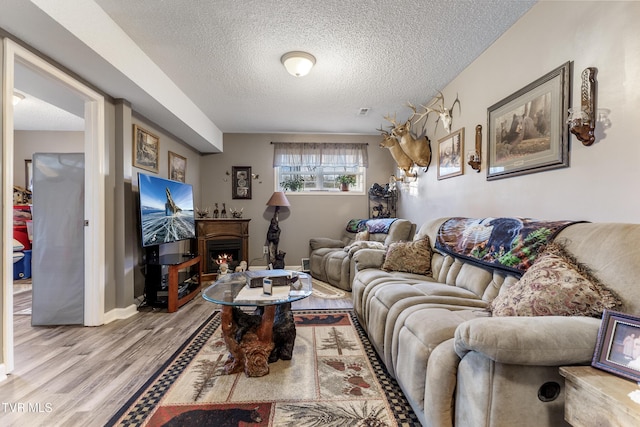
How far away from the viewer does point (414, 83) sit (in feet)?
→ 10.4

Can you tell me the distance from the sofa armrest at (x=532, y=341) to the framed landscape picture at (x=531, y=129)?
127cm

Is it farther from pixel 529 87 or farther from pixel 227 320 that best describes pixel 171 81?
pixel 529 87

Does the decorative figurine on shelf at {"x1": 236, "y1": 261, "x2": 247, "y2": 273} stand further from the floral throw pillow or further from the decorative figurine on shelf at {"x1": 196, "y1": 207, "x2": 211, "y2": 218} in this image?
the floral throw pillow

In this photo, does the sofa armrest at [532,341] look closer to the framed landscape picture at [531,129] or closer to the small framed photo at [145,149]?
the framed landscape picture at [531,129]

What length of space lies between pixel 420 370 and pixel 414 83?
297 centimetres

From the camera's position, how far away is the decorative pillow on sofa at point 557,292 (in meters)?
1.15

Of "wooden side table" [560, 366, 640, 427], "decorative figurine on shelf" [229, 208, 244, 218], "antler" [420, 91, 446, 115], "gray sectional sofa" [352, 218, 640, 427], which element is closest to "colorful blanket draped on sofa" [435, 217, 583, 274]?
"gray sectional sofa" [352, 218, 640, 427]

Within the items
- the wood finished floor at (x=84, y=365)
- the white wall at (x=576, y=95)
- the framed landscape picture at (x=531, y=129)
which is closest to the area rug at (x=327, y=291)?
the wood finished floor at (x=84, y=365)

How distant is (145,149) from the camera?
337 cm

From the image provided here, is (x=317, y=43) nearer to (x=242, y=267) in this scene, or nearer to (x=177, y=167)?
(x=177, y=167)

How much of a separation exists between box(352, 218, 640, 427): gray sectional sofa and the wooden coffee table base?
70 cm

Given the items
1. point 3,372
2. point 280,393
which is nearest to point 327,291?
point 280,393

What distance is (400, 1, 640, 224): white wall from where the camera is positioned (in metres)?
1.42

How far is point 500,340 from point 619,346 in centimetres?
37
